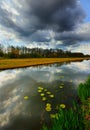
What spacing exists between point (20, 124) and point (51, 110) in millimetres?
2061

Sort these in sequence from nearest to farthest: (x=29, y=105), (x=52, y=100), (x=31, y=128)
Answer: (x=31, y=128), (x=29, y=105), (x=52, y=100)

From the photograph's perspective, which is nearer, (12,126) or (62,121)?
(62,121)

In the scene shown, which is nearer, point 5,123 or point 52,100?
point 5,123

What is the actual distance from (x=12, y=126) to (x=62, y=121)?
303cm

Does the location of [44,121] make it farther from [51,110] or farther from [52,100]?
[52,100]

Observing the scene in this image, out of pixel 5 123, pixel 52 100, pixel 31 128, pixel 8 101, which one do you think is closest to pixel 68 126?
pixel 31 128

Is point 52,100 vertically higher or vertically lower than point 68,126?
lower

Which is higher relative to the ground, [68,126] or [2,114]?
[68,126]

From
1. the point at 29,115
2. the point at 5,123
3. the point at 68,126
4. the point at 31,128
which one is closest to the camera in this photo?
the point at 68,126

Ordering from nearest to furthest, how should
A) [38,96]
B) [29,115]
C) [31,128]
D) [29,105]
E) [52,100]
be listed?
[31,128]
[29,115]
[29,105]
[52,100]
[38,96]

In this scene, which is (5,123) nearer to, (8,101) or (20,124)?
(20,124)

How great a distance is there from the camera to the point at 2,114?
26.3 feet

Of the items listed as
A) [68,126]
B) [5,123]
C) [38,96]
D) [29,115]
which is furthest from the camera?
[38,96]

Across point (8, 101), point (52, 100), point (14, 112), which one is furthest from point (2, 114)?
point (52, 100)
